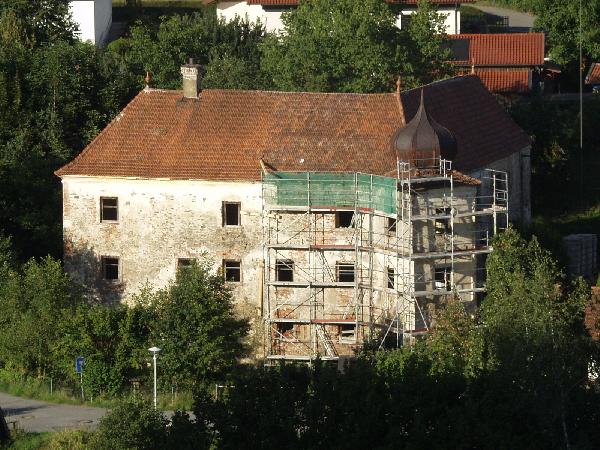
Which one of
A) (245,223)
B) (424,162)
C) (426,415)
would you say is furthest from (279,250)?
(426,415)

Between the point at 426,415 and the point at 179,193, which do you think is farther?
the point at 179,193

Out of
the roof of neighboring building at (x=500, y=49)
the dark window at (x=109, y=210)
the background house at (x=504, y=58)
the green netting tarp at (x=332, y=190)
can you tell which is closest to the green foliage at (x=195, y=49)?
the roof of neighboring building at (x=500, y=49)

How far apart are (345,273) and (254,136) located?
497cm

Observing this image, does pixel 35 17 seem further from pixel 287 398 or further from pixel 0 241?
pixel 287 398

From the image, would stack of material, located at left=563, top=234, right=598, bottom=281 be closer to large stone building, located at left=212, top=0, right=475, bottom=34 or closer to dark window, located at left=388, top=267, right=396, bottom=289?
dark window, located at left=388, top=267, right=396, bottom=289

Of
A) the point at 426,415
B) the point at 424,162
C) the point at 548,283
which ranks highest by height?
the point at 424,162

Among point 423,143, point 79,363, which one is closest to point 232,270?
point 79,363

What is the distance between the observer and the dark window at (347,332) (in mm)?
50812

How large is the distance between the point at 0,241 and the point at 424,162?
12349mm

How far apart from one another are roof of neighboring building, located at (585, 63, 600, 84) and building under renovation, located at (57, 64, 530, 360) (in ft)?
76.7

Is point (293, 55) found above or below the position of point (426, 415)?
above

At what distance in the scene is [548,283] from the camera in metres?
41.7

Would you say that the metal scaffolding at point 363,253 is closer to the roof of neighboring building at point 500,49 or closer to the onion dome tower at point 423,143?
the onion dome tower at point 423,143

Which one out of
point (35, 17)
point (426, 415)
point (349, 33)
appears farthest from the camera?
point (35, 17)
